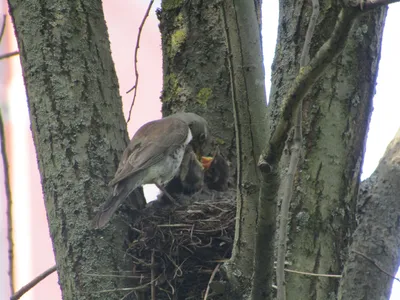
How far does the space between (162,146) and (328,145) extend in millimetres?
1891

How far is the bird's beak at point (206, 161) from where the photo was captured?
5.05m

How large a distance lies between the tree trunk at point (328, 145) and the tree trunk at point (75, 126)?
2.57 feet

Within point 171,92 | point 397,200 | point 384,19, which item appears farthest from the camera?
point 171,92

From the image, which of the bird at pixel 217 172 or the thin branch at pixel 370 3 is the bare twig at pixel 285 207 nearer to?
the thin branch at pixel 370 3

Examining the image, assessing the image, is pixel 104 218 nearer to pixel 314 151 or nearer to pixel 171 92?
pixel 314 151

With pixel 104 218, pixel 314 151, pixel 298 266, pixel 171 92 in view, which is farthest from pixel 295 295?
pixel 171 92

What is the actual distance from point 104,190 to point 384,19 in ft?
4.97

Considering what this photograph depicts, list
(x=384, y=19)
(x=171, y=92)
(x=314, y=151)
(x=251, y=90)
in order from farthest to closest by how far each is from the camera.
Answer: (x=171, y=92) → (x=384, y=19) → (x=314, y=151) → (x=251, y=90)

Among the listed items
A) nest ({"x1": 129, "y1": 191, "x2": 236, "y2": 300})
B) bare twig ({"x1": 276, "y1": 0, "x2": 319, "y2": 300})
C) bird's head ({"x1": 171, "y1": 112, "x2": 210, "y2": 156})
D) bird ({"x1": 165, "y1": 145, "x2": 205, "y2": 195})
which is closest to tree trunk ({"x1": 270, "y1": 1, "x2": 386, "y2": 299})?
nest ({"x1": 129, "y1": 191, "x2": 236, "y2": 300})

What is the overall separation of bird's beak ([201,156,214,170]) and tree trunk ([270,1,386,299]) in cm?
131

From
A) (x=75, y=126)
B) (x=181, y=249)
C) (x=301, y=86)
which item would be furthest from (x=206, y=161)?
(x=301, y=86)

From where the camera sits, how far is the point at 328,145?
357cm

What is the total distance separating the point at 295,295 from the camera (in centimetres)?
334

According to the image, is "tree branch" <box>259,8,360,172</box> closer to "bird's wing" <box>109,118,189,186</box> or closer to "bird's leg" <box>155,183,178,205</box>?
"bird's wing" <box>109,118,189,186</box>
